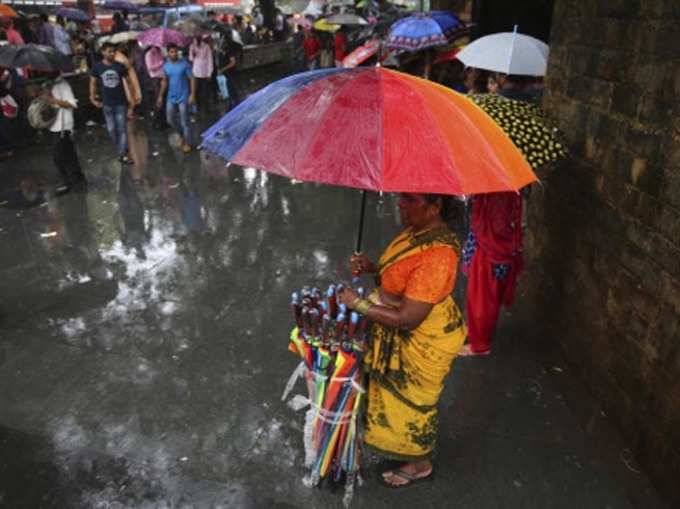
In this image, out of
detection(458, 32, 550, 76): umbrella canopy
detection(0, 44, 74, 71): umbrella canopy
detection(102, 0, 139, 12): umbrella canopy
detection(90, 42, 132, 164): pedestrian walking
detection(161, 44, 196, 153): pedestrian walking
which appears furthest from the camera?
detection(102, 0, 139, 12): umbrella canopy

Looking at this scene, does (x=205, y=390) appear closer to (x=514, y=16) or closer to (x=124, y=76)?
(x=124, y=76)

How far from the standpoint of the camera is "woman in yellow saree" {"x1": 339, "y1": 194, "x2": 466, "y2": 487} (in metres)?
2.53

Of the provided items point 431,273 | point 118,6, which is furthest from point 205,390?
point 118,6

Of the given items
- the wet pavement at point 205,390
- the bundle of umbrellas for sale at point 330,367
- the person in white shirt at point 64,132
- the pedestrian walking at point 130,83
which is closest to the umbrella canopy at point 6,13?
the pedestrian walking at point 130,83

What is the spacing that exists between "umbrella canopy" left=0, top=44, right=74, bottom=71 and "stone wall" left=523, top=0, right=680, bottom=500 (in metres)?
6.38

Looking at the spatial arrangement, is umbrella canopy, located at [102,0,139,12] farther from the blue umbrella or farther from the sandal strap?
the sandal strap

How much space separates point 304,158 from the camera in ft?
7.06

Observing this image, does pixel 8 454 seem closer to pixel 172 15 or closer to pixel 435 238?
pixel 435 238

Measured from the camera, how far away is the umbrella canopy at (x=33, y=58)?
7277 millimetres

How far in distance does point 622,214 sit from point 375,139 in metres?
2.02

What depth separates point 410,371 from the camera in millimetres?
2758

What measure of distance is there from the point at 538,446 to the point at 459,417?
0.52 metres

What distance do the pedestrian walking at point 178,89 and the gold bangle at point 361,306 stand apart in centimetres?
807

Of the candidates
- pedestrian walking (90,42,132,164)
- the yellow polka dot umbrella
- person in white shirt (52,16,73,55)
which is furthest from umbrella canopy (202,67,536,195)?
person in white shirt (52,16,73,55)
